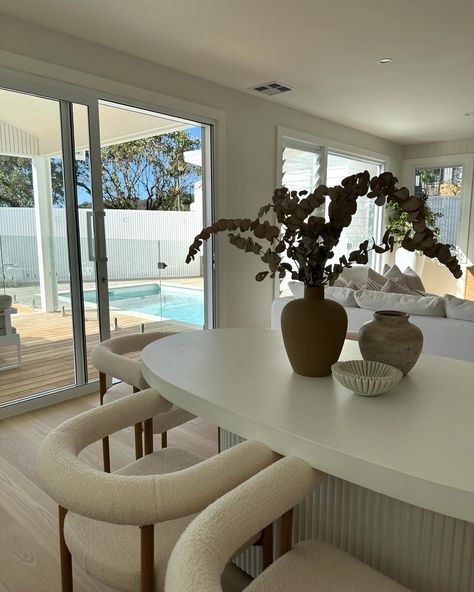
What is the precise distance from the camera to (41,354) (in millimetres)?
3229

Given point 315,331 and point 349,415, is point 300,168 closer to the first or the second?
point 315,331

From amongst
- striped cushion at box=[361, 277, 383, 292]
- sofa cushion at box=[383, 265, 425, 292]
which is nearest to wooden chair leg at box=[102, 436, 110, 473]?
striped cushion at box=[361, 277, 383, 292]

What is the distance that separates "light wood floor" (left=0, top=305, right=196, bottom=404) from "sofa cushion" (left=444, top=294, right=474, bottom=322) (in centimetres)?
252

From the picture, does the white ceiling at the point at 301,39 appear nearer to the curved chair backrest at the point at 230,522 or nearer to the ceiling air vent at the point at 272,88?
the ceiling air vent at the point at 272,88

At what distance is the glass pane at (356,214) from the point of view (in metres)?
5.92

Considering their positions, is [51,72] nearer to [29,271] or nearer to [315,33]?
[29,271]

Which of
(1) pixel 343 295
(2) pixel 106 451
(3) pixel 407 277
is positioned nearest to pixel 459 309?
(1) pixel 343 295

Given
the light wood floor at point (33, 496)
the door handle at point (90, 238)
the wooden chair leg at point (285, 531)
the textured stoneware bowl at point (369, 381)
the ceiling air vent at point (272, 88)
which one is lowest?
the light wood floor at point (33, 496)

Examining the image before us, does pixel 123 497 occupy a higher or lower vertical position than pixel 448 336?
higher

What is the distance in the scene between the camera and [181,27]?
288cm

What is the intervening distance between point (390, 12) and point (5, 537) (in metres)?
3.38

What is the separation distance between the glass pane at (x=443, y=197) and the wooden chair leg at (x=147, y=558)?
7.11m

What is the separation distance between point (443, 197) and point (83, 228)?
6053 millimetres

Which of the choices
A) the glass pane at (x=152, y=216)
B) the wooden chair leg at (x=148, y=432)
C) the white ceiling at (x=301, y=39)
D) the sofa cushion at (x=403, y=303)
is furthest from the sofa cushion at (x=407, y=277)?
the wooden chair leg at (x=148, y=432)
